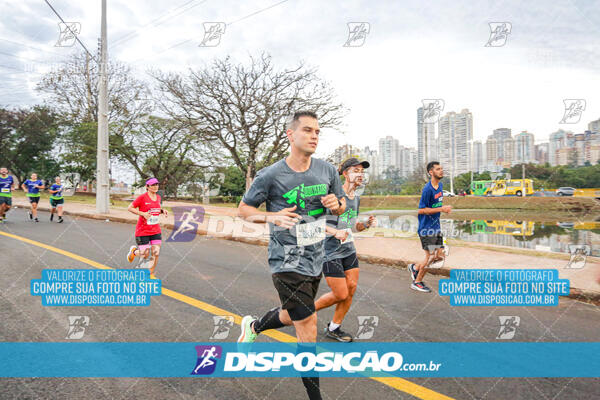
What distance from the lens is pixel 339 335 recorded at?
3650 millimetres

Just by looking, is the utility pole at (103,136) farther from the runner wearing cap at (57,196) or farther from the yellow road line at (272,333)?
the yellow road line at (272,333)

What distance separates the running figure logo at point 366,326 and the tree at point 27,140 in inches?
1702

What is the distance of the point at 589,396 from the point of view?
104 inches

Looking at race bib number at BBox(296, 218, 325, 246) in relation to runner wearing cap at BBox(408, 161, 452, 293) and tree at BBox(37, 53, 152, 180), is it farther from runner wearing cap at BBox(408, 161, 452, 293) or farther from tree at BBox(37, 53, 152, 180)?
tree at BBox(37, 53, 152, 180)

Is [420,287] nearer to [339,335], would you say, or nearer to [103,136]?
[339,335]

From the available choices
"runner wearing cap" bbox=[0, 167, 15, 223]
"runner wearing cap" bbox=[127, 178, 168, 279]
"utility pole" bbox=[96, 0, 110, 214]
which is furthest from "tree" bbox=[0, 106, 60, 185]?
"runner wearing cap" bbox=[127, 178, 168, 279]

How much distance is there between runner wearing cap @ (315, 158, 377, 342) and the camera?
3.46 metres

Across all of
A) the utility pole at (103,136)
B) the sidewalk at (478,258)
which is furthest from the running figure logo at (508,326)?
the utility pole at (103,136)

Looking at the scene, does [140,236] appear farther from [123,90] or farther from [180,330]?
[123,90]

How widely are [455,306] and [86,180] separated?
36015mm

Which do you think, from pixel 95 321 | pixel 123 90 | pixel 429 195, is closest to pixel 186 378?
pixel 95 321

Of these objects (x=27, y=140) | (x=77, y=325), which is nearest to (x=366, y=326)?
(x=77, y=325)

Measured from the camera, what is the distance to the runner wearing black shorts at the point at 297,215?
2461mm

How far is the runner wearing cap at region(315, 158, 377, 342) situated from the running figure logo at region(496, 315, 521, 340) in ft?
5.42
